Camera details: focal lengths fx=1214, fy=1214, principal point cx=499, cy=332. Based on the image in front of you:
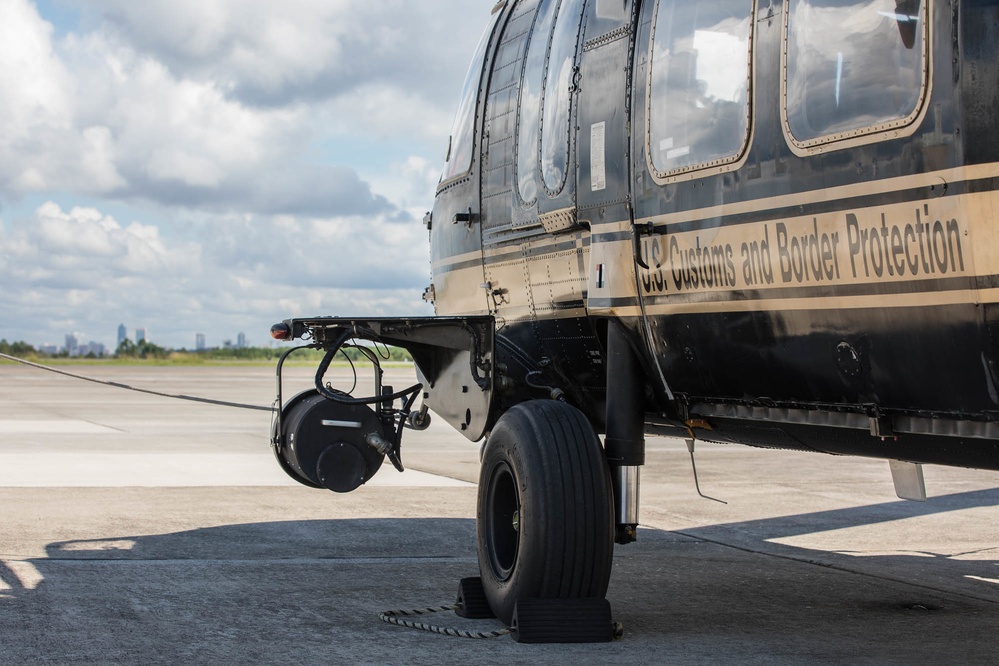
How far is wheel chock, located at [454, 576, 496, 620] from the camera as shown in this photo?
616 centimetres

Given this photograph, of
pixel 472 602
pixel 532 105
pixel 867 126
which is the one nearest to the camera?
pixel 867 126

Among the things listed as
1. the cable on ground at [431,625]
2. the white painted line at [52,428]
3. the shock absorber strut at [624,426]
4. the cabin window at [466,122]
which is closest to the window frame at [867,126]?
the shock absorber strut at [624,426]

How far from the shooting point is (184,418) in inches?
886

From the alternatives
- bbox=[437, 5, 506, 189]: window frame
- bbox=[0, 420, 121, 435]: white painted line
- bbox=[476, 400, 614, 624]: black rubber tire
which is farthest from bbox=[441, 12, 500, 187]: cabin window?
bbox=[0, 420, 121, 435]: white painted line

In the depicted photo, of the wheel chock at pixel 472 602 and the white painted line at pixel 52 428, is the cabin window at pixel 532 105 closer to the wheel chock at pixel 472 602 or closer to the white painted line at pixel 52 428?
the wheel chock at pixel 472 602

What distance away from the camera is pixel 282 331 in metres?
6.73

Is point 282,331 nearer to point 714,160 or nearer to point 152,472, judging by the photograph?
point 714,160

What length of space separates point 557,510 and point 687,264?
1.27m

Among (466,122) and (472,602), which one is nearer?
(472,602)

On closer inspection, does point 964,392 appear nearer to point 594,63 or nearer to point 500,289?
point 594,63

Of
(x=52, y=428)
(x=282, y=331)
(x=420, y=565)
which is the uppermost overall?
(x=282, y=331)

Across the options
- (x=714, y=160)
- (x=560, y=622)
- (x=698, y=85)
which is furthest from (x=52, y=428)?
(x=714, y=160)

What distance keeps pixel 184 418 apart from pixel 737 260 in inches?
744

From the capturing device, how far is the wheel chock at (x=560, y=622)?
5.48 metres
